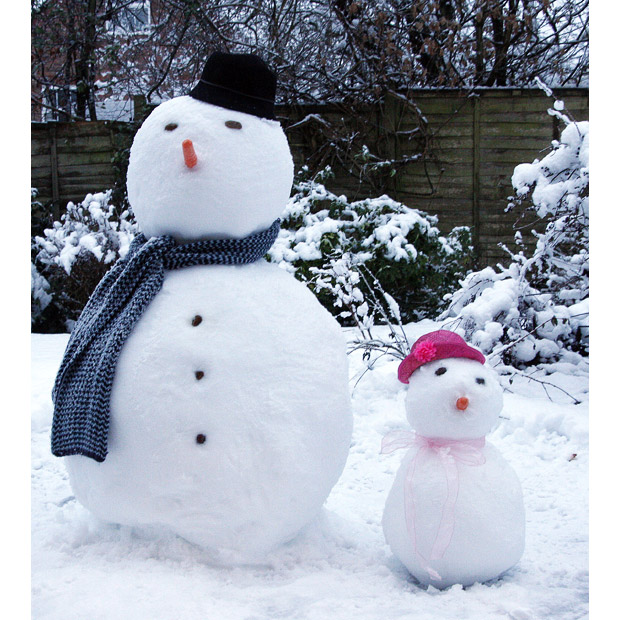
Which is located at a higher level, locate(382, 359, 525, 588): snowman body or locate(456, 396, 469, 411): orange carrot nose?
locate(456, 396, 469, 411): orange carrot nose

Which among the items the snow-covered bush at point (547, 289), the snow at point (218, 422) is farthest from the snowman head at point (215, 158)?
the snow-covered bush at point (547, 289)

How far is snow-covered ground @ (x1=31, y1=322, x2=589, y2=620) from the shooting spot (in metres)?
1.82

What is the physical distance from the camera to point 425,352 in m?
2.14

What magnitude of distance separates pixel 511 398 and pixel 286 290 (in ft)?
6.66

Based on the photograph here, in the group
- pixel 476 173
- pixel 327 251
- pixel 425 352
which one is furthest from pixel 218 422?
pixel 476 173

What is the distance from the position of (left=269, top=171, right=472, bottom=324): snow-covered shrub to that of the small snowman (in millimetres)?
2648

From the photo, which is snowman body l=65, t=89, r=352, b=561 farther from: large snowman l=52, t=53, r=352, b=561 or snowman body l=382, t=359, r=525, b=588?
snowman body l=382, t=359, r=525, b=588

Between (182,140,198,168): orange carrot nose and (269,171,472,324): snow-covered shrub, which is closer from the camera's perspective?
(182,140,198,168): orange carrot nose

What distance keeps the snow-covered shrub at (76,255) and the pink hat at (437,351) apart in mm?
3945

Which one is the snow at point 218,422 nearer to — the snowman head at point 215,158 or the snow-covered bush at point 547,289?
the snowman head at point 215,158

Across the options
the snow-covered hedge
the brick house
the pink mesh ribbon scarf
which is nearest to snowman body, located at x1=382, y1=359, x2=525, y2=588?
the pink mesh ribbon scarf

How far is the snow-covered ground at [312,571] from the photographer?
1.82m

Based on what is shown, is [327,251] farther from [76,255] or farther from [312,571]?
[312,571]

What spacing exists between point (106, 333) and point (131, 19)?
322 inches
